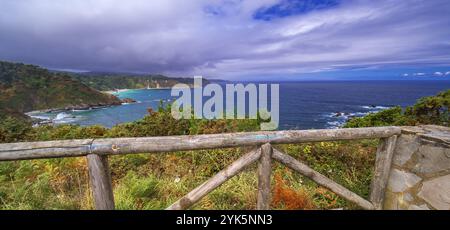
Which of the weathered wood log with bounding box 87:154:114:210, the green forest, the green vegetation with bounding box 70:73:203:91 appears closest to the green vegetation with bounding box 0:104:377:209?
the green forest

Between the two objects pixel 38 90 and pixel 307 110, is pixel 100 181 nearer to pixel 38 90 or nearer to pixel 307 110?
pixel 307 110

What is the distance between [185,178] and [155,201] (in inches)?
34.6

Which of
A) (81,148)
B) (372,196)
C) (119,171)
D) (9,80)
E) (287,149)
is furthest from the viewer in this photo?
(9,80)

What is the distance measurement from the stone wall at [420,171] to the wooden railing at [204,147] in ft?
0.54

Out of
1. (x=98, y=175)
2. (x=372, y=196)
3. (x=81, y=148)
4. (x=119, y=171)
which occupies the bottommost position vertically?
(x=119, y=171)

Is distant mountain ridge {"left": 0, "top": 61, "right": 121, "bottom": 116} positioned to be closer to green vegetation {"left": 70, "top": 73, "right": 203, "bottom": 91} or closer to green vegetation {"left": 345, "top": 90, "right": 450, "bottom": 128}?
green vegetation {"left": 70, "top": 73, "right": 203, "bottom": 91}

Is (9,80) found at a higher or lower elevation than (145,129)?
higher

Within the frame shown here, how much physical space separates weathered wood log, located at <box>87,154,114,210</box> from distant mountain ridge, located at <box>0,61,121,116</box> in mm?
57066

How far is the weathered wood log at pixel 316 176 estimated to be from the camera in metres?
2.28

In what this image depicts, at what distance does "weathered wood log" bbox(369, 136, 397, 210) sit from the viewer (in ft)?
8.50

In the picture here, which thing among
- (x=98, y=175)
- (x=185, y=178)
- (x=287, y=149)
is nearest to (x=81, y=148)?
(x=98, y=175)

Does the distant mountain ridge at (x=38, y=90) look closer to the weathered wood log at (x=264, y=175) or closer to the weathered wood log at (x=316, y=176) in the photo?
the weathered wood log at (x=264, y=175)

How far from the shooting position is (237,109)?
7223 millimetres
